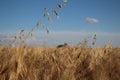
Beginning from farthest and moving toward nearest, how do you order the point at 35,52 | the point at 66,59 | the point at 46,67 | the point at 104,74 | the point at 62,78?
the point at 35,52
the point at 66,59
the point at 46,67
the point at 104,74
the point at 62,78

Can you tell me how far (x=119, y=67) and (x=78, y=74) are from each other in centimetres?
46

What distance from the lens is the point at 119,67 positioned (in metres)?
2.51

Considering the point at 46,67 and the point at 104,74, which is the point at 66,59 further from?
the point at 104,74

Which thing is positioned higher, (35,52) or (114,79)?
(35,52)

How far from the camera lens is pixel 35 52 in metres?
3.06

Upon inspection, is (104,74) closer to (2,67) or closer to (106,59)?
(106,59)

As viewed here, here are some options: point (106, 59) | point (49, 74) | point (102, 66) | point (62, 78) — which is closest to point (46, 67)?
point (49, 74)

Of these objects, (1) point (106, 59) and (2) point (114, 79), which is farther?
(1) point (106, 59)

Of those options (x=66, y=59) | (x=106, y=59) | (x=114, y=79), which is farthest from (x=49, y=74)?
(x=106, y=59)

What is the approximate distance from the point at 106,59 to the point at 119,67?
0.29 m

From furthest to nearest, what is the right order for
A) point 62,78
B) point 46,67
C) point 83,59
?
point 83,59 → point 46,67 → point 62,78

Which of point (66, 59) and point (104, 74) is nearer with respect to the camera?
point (104, 74)

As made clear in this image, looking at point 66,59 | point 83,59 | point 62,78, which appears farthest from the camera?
point 83,59

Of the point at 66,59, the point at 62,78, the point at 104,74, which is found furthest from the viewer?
the point at 66,59
